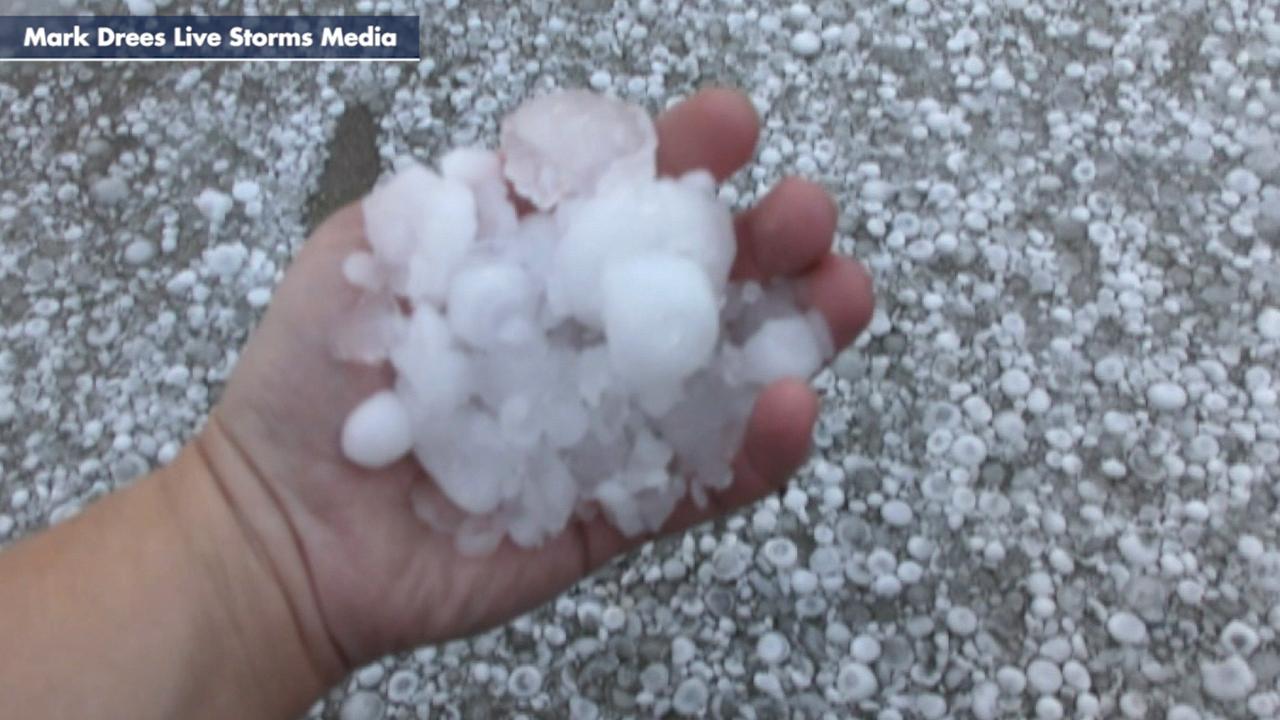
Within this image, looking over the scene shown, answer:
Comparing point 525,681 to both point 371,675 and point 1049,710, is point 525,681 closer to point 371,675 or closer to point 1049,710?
point 371,675

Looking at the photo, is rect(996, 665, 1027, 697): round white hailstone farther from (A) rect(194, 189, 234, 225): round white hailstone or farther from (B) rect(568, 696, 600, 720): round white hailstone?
(A) rect(194, 189, 234, 225): round white hailstone

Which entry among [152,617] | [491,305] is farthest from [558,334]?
[152,617]

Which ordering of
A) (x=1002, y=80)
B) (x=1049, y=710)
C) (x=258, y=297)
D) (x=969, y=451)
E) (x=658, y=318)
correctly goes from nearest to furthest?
(x=658, y=318)
(x=1049, y=710)
(x=969, y=451)
(x=258, y=297)
(x=1002, y=80)

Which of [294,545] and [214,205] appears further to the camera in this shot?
[214,205]

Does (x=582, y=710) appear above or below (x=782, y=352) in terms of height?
below

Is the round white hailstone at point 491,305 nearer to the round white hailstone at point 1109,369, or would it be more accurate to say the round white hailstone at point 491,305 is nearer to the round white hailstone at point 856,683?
the round white hailstone at point 856,683

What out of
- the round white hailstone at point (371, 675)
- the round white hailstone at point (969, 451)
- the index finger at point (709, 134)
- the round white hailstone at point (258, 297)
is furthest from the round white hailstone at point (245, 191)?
the round white hailstone at point (969, 451)
